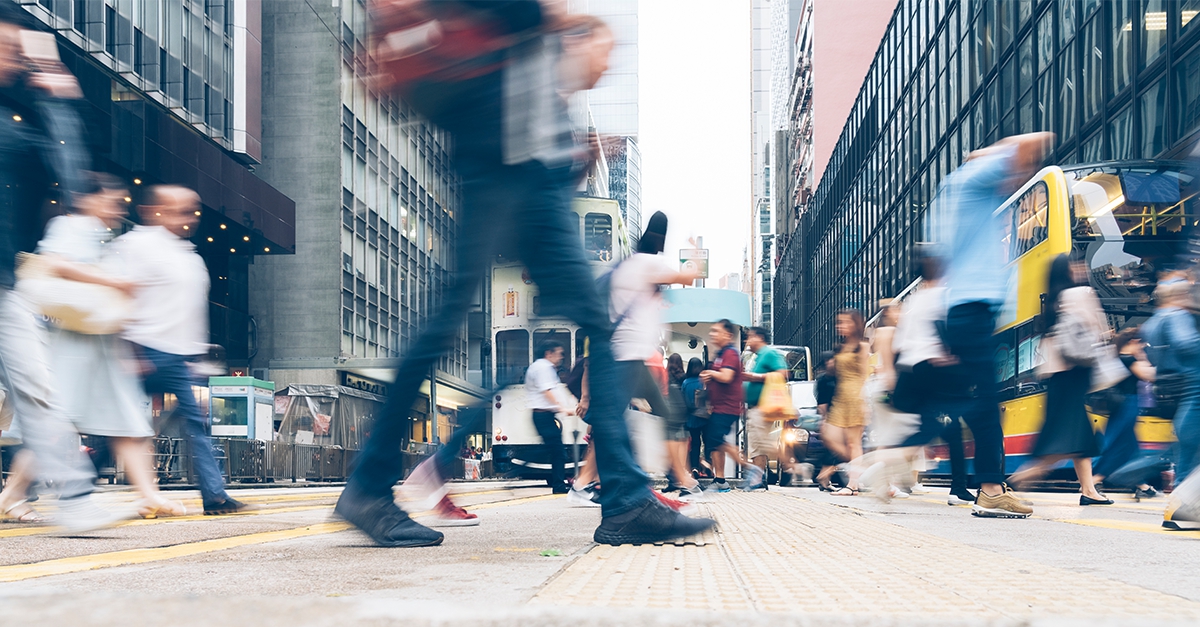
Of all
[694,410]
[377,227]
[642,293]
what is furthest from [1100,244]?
[377,227]

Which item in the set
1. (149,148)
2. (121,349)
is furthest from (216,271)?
(121,349)

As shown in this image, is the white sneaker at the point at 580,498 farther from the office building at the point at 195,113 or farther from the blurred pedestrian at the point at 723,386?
the office building at the point at 195,113

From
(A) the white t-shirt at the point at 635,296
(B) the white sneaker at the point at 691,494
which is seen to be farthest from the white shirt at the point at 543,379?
(A) the white t-shirt at the point at 635,296

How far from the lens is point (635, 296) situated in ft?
19.1

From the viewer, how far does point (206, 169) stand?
25.2 m

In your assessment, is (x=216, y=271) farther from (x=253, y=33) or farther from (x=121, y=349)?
(x=121, y=349)

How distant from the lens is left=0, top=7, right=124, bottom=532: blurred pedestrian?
13.3ft

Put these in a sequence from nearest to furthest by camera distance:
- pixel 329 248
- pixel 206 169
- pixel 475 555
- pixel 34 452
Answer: pixel 475 555 → pixel 34 452 → pixel 206 169 → pixel 329 248

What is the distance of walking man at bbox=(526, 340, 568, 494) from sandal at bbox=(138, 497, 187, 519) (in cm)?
378

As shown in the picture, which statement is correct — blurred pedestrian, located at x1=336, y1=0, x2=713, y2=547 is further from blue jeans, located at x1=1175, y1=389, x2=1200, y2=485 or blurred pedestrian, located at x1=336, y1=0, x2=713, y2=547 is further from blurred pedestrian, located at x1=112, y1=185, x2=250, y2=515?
blue jeans, located at x1=1175, y1=389, x2=1200, y2=485

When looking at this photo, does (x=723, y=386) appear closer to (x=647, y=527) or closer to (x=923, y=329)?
(x=923, y=329)

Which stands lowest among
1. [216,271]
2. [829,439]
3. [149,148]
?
[829,439]

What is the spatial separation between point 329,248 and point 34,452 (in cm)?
3165

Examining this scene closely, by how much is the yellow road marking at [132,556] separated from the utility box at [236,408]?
18655mm
